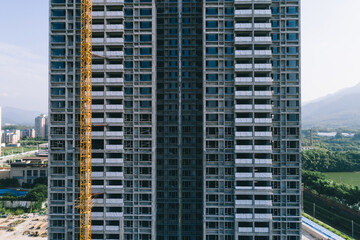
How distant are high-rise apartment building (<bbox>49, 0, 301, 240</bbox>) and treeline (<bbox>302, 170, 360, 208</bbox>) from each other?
51.3 metres

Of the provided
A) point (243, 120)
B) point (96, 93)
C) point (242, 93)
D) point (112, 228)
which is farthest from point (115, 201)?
point (242, 93)

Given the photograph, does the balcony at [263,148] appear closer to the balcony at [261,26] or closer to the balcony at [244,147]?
the balcony at [244,147]

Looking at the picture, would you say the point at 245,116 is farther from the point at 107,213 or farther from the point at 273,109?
the point at 107,213

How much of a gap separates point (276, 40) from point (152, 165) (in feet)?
134

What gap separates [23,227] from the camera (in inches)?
3214

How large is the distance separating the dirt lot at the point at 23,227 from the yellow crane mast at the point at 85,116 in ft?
141

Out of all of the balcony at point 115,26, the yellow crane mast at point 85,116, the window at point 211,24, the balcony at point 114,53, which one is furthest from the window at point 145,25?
the window at point 211,24

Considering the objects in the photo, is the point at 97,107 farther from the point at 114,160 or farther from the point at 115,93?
the point at 114,160

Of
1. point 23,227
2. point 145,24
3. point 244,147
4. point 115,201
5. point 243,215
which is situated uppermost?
point 145,24

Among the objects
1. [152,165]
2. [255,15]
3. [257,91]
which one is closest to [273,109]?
[257,91]

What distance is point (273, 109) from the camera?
165 feet

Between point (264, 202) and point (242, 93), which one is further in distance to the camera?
point (242, 93)

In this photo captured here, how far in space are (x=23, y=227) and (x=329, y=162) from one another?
180878 mm

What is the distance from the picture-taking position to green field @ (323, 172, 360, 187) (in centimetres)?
12905
